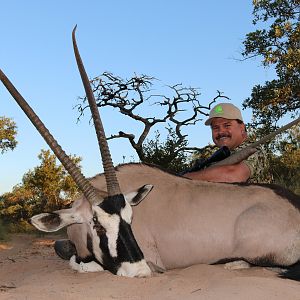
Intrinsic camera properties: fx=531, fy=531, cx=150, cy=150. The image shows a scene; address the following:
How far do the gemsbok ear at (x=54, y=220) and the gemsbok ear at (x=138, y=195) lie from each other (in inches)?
16.9

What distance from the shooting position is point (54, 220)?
4.14 metres

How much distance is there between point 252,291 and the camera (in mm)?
3104

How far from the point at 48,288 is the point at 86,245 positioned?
742 mm

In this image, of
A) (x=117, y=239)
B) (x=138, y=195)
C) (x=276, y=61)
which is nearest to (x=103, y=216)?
(x=117, y=239)

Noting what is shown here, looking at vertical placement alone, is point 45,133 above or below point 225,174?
above

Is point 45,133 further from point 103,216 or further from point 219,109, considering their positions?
point 219,109

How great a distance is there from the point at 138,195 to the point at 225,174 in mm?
1153

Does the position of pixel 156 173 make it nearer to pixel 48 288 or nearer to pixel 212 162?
pixel 212 162

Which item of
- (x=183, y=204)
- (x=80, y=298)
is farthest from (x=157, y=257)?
(x=80, y=298)

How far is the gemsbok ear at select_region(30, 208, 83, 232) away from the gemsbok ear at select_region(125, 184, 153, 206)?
43 centimetres

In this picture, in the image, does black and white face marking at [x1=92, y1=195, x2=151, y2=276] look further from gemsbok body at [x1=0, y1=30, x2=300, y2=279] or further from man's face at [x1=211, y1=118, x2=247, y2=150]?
man's face at [x1=211, y1=118, x2=247, y2=150]

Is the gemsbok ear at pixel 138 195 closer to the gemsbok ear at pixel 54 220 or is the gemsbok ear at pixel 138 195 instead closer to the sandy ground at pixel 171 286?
the gemsbok ear at pixel 54 220

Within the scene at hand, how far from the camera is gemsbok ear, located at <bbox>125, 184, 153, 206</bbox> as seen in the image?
13.7 ft

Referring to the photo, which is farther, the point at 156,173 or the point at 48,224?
the point at 156,173
